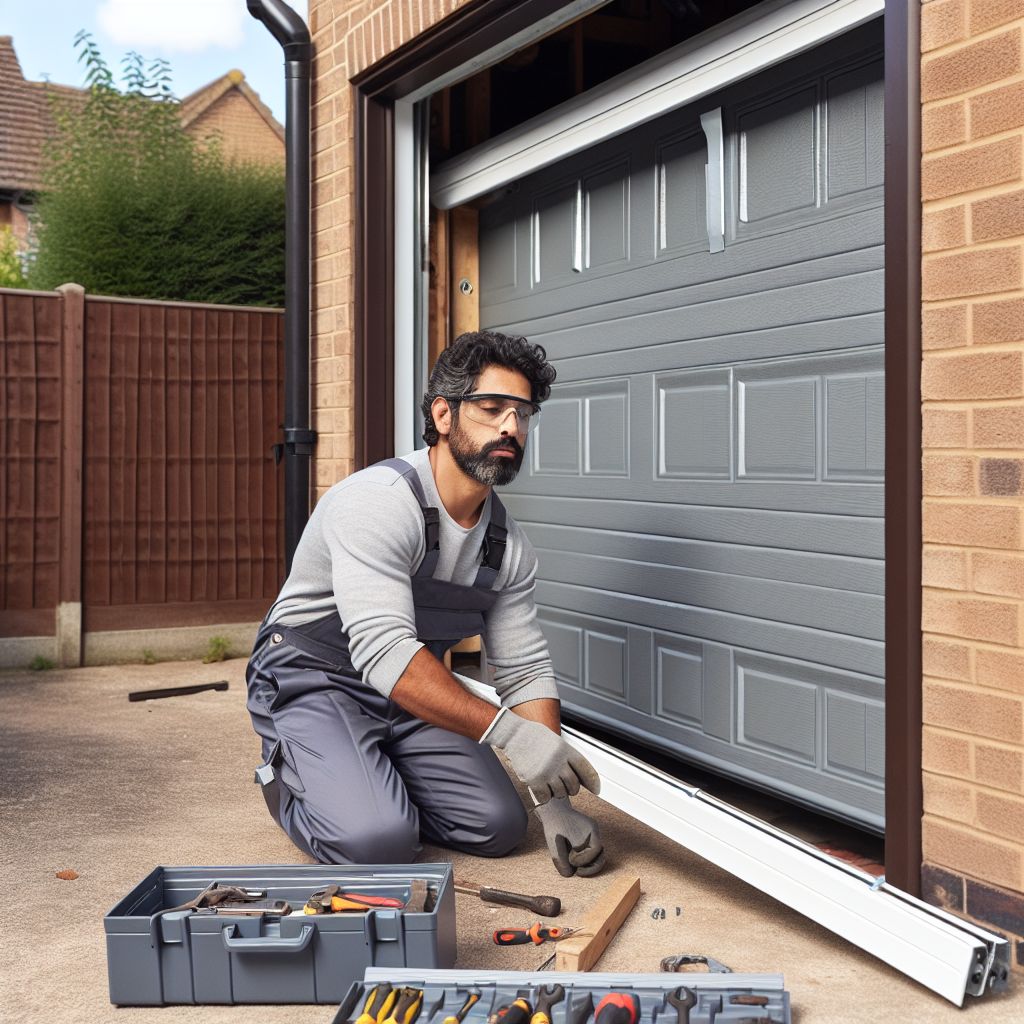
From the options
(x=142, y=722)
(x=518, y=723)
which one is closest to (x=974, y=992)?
(x=518, y=723)

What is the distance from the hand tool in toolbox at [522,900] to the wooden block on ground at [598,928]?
0.34ft

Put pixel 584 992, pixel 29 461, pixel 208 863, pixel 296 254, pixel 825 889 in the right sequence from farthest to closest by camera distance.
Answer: pixel 29 461 < pixel 296 254 < pixel 208 863 < pixel 825 889 < pixel 584 992

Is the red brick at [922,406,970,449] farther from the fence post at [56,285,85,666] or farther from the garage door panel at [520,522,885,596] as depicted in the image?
the fence post at [56,285,85,666]

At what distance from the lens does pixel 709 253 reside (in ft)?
14.4

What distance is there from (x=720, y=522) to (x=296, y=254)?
2.61 m

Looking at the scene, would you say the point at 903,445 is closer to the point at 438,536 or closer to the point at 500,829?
the point at 438,536

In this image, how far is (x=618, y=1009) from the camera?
2.30m

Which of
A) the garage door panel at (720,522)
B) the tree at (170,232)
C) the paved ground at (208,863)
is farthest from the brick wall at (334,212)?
the tree at (170,232)

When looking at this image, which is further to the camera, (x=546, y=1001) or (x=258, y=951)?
(x=258, y=951)

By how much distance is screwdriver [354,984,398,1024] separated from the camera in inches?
90.3

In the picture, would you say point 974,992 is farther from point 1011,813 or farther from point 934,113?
point 934,113

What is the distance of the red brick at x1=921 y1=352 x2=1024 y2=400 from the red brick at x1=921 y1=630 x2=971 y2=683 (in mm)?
467

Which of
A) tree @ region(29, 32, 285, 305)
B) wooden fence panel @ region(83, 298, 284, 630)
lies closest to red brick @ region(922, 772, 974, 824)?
wooden fence panel @ region(83, 298, 284, 630)

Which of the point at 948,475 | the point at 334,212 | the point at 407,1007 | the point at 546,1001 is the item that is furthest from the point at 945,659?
the point at 334,212
